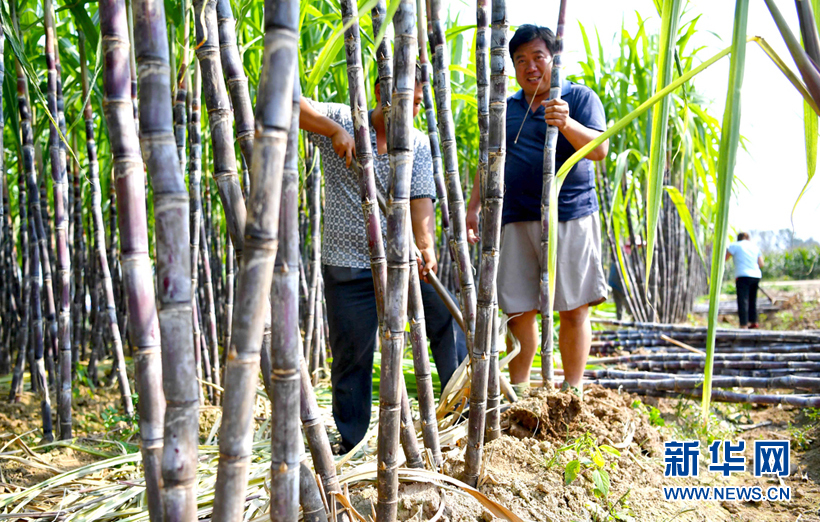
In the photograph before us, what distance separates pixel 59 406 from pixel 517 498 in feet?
4.45

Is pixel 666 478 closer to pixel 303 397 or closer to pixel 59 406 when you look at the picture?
pixel 303 397

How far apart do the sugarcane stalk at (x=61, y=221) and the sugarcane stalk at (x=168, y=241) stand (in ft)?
3.31

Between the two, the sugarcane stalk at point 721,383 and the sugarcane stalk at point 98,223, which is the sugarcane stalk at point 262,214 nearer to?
the sugarcane stalk at point 98,223

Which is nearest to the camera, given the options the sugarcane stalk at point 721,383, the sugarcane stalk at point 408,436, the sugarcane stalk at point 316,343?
the sugarcane stalk at point 408,436

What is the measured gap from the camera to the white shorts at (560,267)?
1.64m

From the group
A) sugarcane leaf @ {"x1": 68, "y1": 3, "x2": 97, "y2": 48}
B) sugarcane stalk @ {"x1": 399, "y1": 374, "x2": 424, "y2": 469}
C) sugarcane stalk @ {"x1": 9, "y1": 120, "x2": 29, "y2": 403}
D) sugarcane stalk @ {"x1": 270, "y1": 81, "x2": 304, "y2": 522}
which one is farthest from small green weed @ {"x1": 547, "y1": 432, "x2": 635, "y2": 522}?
sugarcane stalk @ {"x1": 9, "y1": 120, "x2": 29, "y2": 403}

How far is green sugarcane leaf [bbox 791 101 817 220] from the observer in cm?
59

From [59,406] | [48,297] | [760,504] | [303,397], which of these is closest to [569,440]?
[760,504]

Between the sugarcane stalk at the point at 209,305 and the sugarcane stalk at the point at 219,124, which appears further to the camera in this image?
the sugarcane stalk at the point at 209,305

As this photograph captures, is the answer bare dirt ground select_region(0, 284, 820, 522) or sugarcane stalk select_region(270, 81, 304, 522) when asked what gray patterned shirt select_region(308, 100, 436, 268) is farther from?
sugarcane stalk select_region(270, 81, 304, 522)

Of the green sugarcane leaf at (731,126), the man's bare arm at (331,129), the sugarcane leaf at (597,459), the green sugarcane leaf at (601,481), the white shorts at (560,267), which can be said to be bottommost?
the green sugarcane leaf at (601,481)

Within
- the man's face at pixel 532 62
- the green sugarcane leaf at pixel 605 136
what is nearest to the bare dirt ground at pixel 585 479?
the green sugarcane leaf at pixel 605 136

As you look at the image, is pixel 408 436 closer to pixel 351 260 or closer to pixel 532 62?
pixel 351 260

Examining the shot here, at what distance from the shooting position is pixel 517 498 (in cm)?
101
